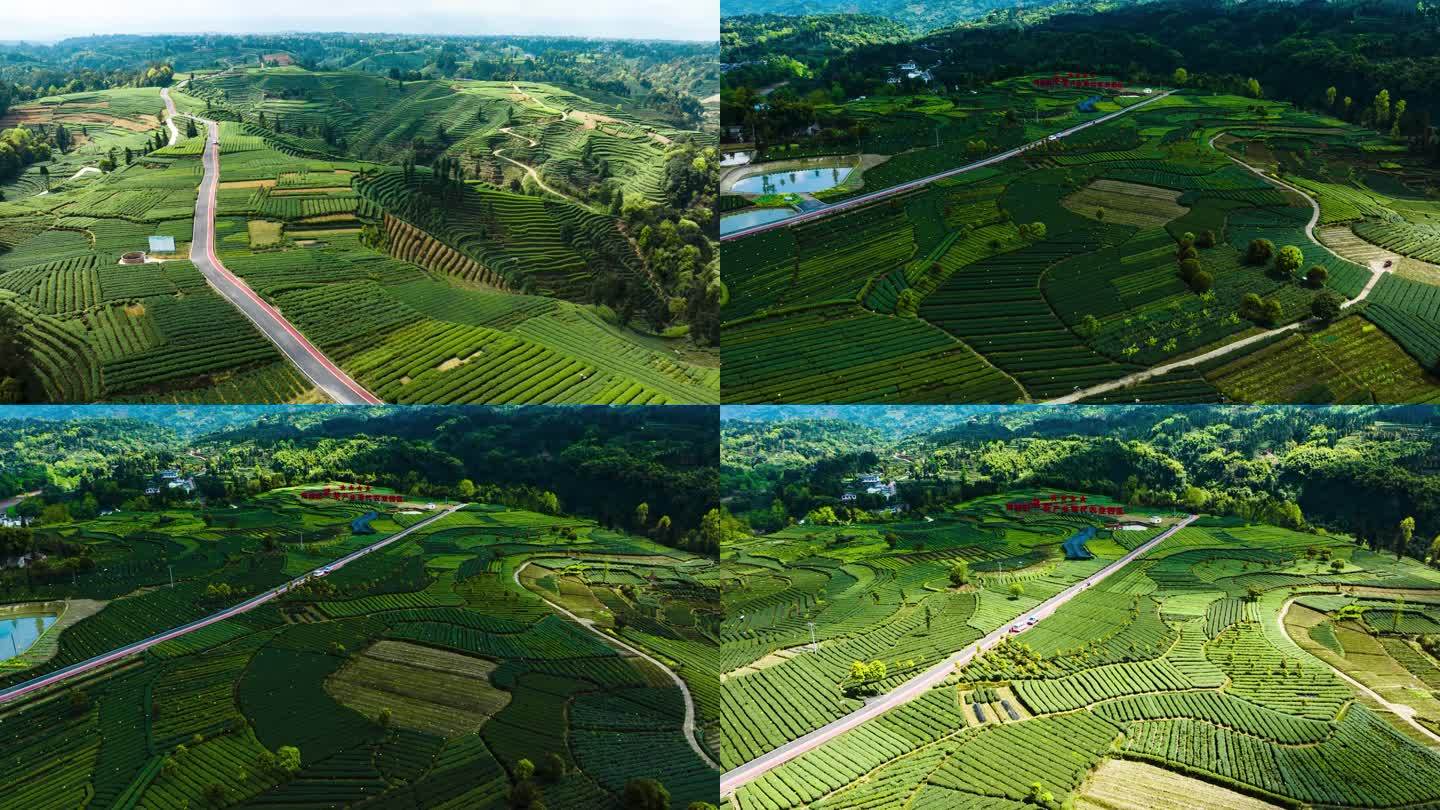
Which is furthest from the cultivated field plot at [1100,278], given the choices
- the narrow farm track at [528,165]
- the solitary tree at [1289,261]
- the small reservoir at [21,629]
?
the small reservoir at [21,629]

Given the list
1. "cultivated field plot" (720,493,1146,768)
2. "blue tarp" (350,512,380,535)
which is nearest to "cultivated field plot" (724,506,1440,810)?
"cultivated field plot" (720,493,1146,768)

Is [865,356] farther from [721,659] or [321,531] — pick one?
[321,531]

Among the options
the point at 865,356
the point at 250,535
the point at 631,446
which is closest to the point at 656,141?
the point at 631,446

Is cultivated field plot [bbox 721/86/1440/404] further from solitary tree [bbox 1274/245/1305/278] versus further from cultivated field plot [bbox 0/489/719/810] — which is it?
cultivated field plot [bbox 0/489/719/810]

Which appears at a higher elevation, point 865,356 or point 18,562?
point 865,356

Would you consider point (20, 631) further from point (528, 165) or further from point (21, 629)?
point (528, 165)
